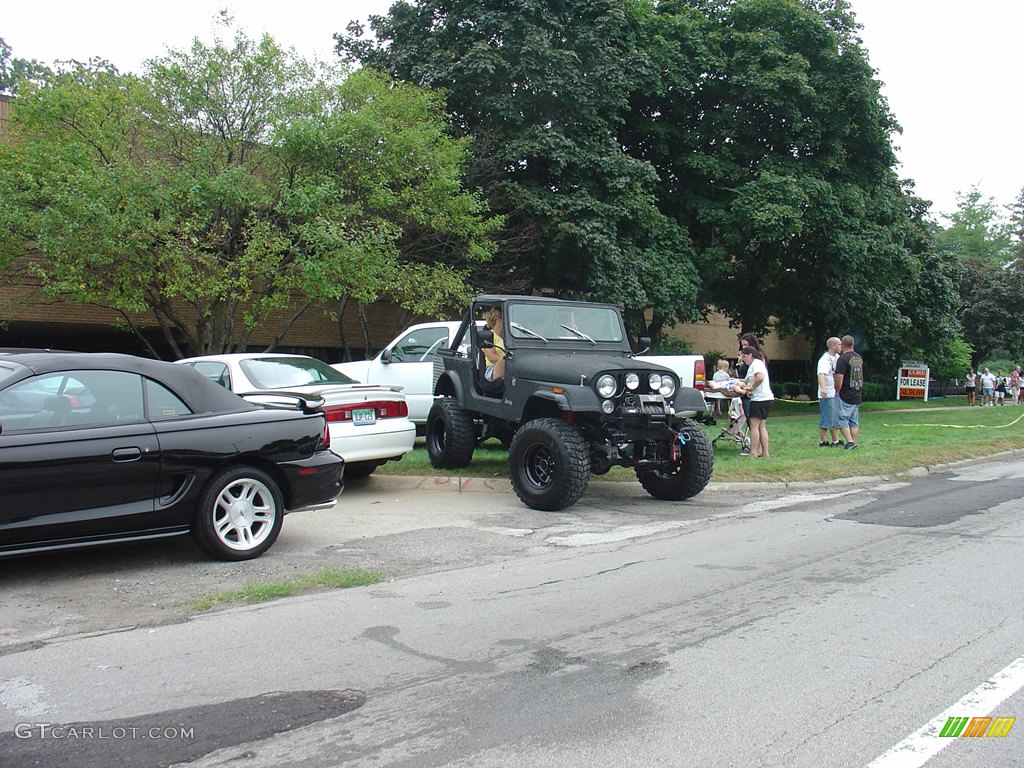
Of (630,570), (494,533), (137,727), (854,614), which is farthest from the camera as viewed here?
(494,533)

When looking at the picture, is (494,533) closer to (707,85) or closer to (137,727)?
(137,727)

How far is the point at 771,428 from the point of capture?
820 inches

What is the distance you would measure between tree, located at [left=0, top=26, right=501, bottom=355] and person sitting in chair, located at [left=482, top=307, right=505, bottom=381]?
636 cm

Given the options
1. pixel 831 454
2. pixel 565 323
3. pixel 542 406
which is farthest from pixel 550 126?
pixel 542 406

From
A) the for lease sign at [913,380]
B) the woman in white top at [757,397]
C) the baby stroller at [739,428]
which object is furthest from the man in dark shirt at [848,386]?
the for lease sign at [913,380]

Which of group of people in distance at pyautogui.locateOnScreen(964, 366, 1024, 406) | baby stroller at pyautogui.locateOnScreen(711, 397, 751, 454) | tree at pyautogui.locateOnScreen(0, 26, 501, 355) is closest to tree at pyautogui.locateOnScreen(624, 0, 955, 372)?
tree at pyautogui.locateOnScreen(0, 26, 501, 355)

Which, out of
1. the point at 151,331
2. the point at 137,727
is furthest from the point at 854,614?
the point at 151,331

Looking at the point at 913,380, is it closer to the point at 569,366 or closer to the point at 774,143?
the point at 774,143

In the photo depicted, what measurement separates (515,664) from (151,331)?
21.8 meters

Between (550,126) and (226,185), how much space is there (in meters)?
8.70

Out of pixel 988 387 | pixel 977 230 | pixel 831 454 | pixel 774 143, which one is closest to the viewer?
pixel 831 454

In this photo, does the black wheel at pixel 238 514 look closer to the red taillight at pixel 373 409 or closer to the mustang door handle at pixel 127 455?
the mustang door handle at pixel 127 455

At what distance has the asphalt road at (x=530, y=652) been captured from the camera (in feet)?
12.4

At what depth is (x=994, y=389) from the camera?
42.5 metres
